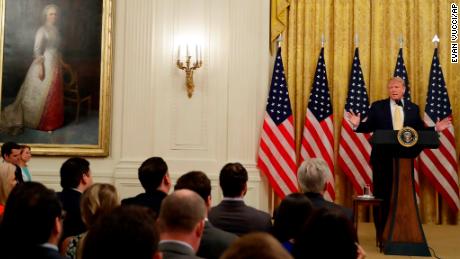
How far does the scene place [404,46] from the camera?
946 centimetres

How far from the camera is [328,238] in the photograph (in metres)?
2.19

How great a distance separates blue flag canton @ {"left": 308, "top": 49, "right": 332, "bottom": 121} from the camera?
919cm

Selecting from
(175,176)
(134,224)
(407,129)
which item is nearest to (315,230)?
(134,224)

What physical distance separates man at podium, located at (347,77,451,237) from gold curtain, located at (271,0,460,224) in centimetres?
162

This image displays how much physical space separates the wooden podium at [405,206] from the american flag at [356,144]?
2463mm

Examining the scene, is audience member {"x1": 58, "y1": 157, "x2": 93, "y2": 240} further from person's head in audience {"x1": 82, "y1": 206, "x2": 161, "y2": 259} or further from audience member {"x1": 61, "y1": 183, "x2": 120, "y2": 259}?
person's head in audience {"x1": 82, "y1": 206, "x2": 161, "y2": 259}

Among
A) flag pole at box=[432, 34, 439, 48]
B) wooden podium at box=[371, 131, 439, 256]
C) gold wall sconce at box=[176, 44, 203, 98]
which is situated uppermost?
flag pole at box=[432, 34, 439, 48]

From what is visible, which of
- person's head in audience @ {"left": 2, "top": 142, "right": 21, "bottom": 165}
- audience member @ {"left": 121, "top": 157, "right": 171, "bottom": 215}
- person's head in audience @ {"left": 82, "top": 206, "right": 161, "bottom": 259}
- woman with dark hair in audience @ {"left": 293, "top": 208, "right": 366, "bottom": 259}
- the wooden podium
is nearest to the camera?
person's head in audience @ {"left": 82, "top": 206, "right": 161, "bottom": 259}

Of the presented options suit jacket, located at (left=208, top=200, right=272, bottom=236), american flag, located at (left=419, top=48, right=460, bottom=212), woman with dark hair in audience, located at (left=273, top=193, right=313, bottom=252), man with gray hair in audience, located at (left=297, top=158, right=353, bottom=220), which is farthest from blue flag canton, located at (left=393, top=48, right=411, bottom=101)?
woman with dark hair in audience, located at (left=273, top=193, right=313, bottom=252)

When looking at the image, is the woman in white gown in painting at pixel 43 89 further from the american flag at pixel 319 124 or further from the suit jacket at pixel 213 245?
the suit jacket at pixel 213 245

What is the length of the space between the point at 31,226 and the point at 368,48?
7872 mm

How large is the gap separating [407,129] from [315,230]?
4.62 meters

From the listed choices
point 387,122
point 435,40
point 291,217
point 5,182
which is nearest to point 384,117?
point 387,122

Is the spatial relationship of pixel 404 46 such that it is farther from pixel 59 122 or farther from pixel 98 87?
pixel 59 122
